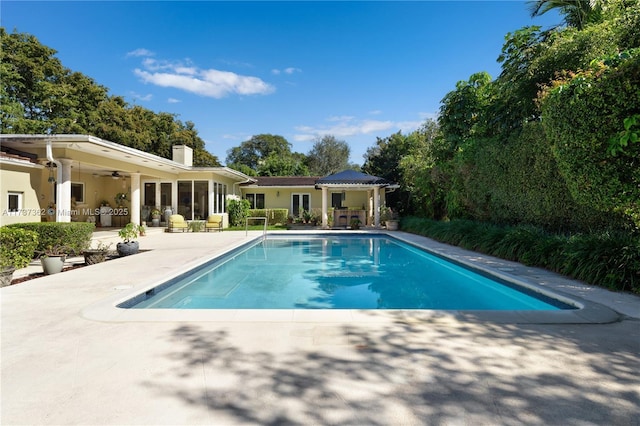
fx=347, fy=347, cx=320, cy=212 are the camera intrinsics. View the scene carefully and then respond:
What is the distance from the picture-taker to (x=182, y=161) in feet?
62.2

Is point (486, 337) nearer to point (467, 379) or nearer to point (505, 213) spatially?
point (467, 379)

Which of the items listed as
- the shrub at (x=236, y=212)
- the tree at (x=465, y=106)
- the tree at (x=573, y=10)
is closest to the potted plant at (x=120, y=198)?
the shrub at (x=236, y=212)

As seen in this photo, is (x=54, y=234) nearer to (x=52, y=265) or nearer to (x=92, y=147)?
(x=52, y=265)

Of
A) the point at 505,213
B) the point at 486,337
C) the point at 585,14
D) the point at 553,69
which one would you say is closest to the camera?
the point at 486,337

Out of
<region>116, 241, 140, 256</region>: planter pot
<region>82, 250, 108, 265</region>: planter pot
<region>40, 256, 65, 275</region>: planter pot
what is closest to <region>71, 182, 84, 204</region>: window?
<region>116, 241, 140, 256</region>: planter pot

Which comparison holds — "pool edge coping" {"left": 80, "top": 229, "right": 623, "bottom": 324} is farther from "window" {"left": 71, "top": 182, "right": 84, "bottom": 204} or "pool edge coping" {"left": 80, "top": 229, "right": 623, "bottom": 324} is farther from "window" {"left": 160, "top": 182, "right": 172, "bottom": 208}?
"window" {"left": 160, "top": 182, "right": 172, "bottom": 208}

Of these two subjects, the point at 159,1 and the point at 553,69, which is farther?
the point at 159,1

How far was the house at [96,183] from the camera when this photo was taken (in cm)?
976

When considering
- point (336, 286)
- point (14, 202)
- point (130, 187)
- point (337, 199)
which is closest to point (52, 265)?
point (14, 202)

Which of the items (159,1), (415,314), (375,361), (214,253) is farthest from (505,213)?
(159,1)

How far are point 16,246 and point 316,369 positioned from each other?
26.1ft

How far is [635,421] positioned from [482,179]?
1036cm

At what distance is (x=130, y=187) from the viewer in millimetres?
18156

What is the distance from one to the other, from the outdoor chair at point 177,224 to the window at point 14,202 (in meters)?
7.23
